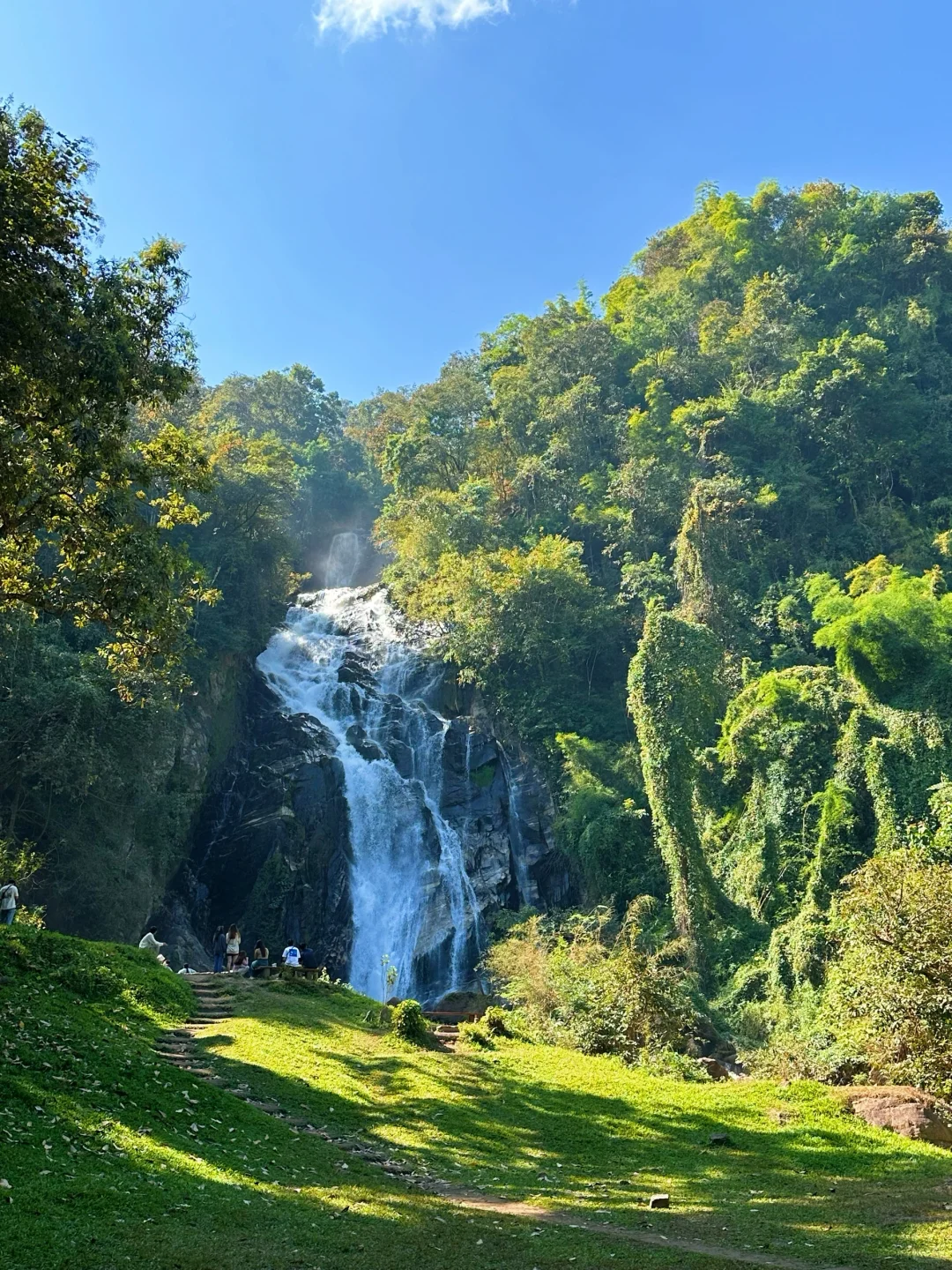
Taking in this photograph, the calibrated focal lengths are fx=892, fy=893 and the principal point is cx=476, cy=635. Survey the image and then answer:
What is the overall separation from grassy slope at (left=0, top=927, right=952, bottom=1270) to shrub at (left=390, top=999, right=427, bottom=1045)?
0.41 meters

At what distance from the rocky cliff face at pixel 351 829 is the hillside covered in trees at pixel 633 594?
1.53 metres

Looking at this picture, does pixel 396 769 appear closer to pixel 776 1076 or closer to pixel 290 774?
pixel 290 774

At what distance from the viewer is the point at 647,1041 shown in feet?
53.4

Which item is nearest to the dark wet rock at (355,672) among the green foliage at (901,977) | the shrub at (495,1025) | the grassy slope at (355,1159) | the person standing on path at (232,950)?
the person standing on path at (232,950)

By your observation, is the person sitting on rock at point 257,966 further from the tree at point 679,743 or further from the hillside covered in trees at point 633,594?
the tree at point 679,743

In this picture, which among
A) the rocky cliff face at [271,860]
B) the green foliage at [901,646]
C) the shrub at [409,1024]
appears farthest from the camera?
the rocky cliff face at [271,860]

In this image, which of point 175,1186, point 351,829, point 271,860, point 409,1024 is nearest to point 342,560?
point 351,829

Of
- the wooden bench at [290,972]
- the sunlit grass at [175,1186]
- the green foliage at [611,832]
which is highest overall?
the green foliage at [611,832]

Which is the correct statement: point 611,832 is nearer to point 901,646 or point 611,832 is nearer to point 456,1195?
point 901,646

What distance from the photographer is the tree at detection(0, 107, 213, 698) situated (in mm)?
10055

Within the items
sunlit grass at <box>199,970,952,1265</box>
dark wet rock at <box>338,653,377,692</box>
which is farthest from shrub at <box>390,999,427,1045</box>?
dark wet rock at <box>338,653,377,692</box>

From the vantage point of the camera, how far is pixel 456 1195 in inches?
326

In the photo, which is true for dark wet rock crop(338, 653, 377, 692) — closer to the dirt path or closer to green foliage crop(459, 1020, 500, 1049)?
green foliage crop(459, 1020, 500, 1049)

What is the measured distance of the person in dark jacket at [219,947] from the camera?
954 inches
